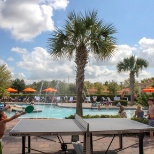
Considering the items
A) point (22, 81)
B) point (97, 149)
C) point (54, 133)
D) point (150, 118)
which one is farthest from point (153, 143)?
point (22, 81)

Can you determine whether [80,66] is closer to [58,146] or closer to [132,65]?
[58,146]

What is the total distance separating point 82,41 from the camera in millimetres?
13039

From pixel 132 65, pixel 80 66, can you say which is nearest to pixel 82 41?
pixel 80 66

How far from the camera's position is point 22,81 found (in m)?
63.6

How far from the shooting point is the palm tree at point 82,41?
13.0 metres

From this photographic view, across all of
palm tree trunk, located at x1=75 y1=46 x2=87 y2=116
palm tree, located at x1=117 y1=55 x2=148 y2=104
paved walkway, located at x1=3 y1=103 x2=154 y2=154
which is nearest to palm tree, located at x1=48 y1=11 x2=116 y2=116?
palm tree trunk, located at x1=75 y1=46 x2=87 y2=116

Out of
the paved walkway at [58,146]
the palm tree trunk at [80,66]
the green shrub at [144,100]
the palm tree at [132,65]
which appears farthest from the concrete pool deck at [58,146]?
the palm tree at [132,65]

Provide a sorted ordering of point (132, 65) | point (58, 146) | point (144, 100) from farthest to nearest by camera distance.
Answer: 1. point (132, 65)
2. point (144, 100)
3. point (58, 146)

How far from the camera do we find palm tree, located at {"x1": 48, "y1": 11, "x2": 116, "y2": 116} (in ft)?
42.5

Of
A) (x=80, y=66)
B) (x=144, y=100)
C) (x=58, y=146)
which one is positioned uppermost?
(x=80, y=66)

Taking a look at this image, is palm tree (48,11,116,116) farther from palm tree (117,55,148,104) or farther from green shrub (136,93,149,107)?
palm tree (117,55,148,104)

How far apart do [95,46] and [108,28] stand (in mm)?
1222

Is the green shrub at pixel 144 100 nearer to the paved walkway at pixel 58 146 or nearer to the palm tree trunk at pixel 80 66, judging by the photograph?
the paved walkway at pixel 58 146

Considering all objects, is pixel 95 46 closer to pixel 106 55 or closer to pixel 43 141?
pixel 106 55
